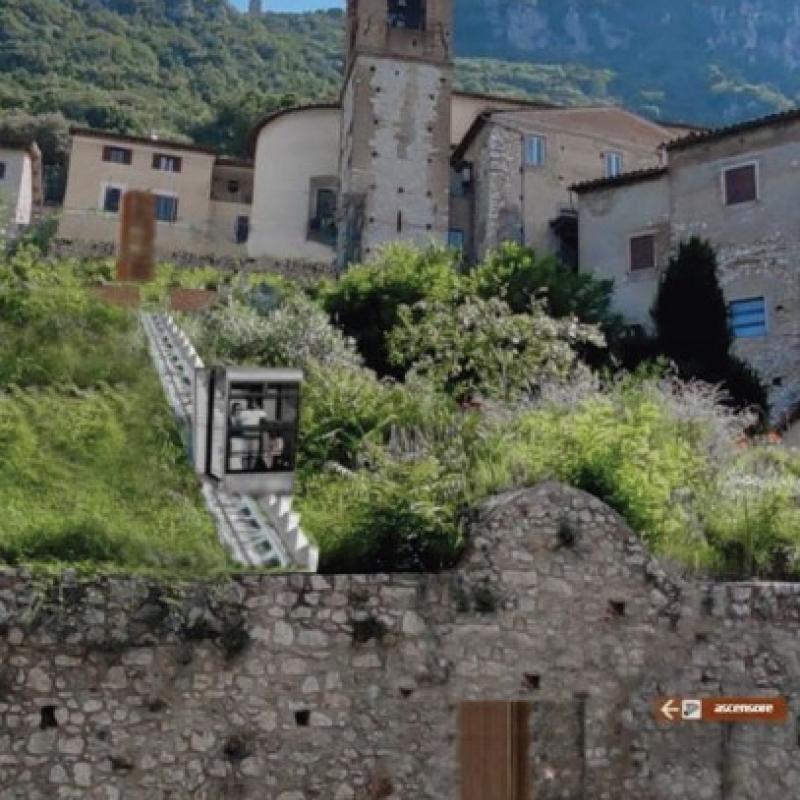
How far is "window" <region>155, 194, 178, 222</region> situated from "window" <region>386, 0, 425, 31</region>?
13.9 meters

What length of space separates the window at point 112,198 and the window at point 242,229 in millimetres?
5476

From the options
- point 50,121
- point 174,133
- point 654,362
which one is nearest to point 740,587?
point 654,362

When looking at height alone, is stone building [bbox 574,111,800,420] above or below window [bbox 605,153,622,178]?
below

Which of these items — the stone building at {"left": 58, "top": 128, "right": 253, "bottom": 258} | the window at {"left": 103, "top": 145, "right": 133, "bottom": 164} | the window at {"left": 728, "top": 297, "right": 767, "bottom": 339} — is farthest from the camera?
the window at {"left": 103, "top": 145, "right": 133, "bottom": 164}

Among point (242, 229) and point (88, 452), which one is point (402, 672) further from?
point (242, 229)

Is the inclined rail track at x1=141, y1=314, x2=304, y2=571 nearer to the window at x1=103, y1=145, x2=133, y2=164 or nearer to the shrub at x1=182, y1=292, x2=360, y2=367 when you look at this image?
the shrub at x1=182, y1=292, x2=360, y2=367

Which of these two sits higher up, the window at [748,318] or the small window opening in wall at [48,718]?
the window at [748,318]

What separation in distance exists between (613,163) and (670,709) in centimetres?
3277

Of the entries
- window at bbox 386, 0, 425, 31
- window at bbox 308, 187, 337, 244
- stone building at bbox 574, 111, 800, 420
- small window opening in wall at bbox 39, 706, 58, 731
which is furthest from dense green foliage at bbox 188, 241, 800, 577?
window at bbox 308, 187, 337, 244

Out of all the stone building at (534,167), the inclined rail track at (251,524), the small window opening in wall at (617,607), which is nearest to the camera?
the inclined rail track at (251,524)

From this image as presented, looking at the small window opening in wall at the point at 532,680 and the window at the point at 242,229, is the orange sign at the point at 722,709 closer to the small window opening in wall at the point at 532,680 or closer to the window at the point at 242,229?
the small window opening in wall at the point at 532,680

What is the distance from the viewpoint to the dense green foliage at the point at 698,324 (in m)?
29.9

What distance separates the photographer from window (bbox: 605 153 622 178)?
4156cm

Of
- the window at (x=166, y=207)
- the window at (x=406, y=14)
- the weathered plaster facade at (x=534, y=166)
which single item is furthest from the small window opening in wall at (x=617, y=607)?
the window at (x=166, y=207)
